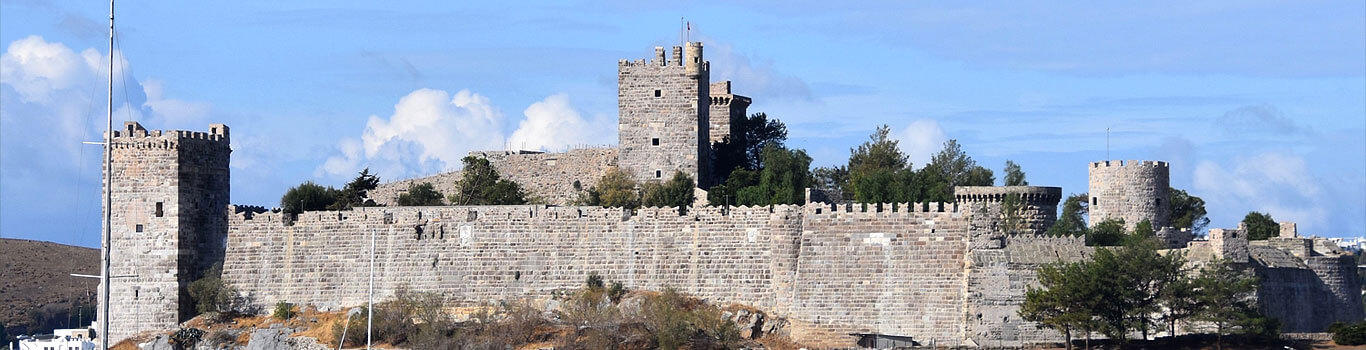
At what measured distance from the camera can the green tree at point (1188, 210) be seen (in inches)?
2739

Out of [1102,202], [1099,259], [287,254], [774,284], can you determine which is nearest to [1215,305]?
[1099,259]

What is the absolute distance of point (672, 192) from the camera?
62.9 metres

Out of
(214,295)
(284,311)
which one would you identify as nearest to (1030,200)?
(284,311)

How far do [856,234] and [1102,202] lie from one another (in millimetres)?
14806

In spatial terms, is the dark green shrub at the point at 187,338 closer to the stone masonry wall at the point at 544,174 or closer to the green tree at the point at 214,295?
the green tree at the point at 214,295

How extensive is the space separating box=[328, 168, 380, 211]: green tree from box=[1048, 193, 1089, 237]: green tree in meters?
22.1

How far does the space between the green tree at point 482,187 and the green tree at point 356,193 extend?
9.55ft

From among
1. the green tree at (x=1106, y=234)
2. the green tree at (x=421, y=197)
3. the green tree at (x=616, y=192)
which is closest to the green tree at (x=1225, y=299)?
the green tree at (x=1106, y=234)

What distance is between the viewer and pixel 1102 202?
65875 mm

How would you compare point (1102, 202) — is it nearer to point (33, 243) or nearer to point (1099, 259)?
point (1099, 259)

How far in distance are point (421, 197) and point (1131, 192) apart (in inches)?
909

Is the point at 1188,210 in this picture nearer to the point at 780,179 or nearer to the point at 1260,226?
the point at 1260,226

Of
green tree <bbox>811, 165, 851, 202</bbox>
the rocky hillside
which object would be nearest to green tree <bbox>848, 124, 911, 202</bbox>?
green tree <bbox>811, 165, 851, 202</bbox>

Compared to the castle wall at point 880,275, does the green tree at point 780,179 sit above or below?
above
